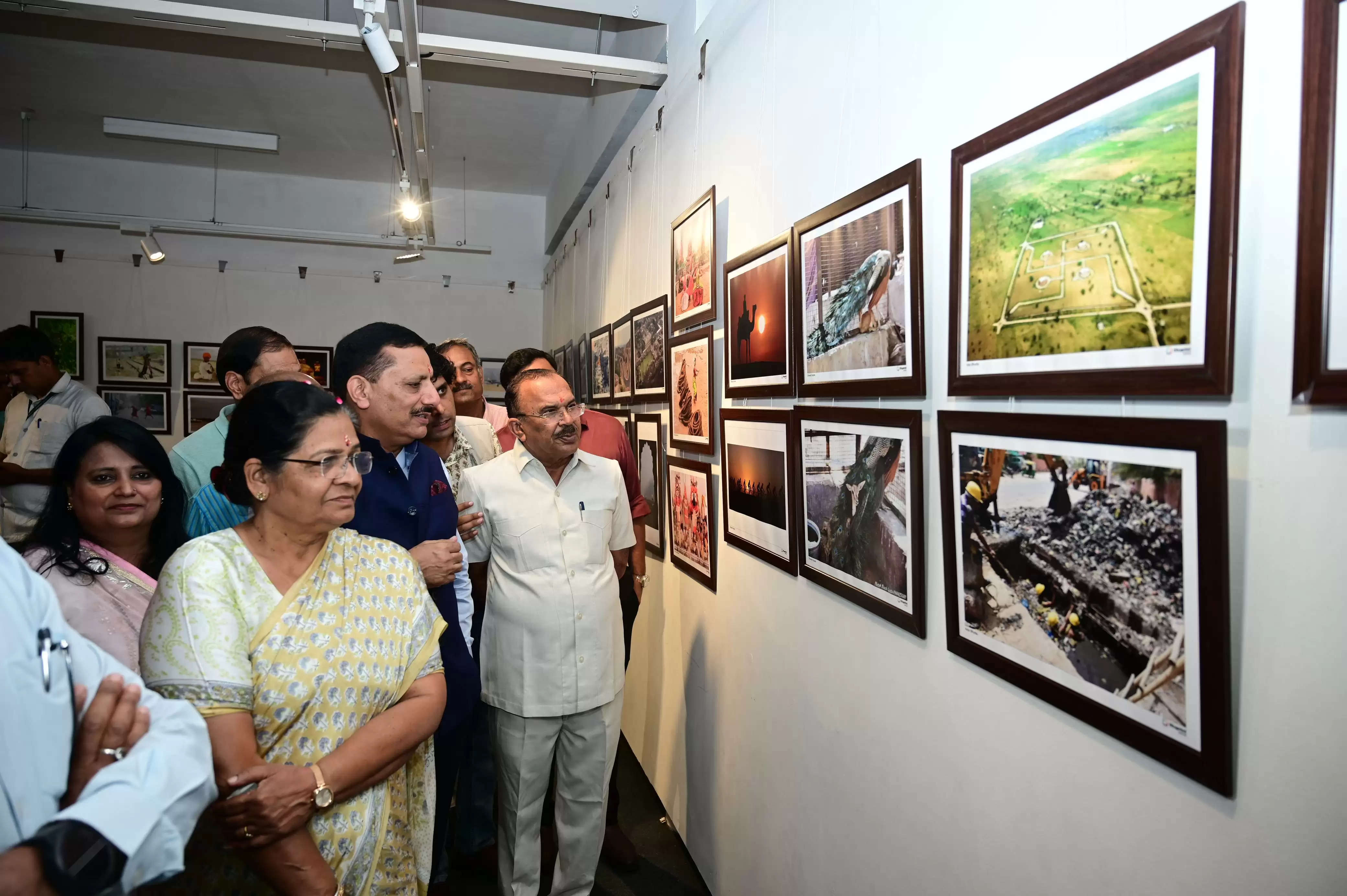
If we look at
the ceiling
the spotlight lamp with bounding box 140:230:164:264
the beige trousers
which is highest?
the ceiling

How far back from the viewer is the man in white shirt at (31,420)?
4.28 meters

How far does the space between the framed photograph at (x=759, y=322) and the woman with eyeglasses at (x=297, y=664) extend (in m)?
1.15

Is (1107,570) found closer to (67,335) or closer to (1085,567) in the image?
(1085,567)

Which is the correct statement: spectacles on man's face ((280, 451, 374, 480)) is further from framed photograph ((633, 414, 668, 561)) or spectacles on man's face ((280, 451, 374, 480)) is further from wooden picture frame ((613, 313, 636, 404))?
wooden picture frame ((613, 313, 636, 404))

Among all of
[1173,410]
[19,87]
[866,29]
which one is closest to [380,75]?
[19,87]

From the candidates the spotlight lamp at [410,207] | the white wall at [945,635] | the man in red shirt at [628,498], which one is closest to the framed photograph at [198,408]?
the spotlight lamp at [410,207]

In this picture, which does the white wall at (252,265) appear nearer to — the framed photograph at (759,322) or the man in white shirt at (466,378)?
the man in white shirt at (466,378)

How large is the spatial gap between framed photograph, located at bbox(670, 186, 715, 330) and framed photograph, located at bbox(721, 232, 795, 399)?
125 mm

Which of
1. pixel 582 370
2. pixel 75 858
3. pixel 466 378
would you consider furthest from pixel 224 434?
pixel 582 370

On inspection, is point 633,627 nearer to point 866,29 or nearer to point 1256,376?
point 866,29

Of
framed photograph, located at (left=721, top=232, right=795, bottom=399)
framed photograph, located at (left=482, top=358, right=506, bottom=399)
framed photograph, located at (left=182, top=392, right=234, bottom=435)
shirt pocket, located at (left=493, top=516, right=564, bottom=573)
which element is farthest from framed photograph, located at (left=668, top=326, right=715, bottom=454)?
framed photograph, located at (left=182, top=392, right=234, bottom=435)

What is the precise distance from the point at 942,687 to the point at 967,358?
684mm

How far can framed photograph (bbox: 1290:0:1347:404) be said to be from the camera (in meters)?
0.81

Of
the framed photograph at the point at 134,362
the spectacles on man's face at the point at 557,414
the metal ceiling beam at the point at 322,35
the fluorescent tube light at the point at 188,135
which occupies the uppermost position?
the fluorescent tube light at the point at 188,135
